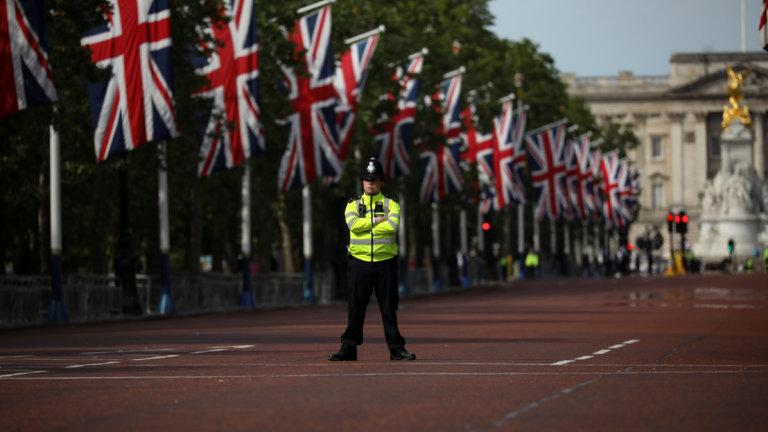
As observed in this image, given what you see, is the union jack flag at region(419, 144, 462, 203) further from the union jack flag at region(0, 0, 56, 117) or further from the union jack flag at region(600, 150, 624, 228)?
the union jack flag at region(600, 150, 624, 228)

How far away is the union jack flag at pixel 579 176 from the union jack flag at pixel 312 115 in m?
43.4

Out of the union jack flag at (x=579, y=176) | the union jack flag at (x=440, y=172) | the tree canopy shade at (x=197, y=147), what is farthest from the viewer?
the union jack flag at (x=579, y=176)

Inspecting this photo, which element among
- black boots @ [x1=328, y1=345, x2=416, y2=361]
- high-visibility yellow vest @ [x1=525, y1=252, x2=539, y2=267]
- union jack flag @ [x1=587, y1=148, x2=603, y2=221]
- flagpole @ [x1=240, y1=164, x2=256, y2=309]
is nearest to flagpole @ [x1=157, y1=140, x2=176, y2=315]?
flagpole @ [x1=240, y1=164, x2=256, y2=309]

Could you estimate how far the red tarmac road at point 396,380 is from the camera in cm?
1355

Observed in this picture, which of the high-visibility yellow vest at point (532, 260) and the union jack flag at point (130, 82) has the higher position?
the union jack flag at point (130, 82)

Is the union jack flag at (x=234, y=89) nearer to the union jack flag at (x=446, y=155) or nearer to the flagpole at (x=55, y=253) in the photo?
the flagpole at (x=55, y=253)

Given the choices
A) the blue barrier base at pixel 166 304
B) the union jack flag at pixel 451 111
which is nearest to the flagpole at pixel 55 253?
the blue barrier base at pixel 166 304

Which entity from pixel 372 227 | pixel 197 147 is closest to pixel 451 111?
pixel 197 147

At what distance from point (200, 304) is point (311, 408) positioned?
34203 mm

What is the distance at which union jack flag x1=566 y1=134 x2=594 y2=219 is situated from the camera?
92.4m

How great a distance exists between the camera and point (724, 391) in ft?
52.7

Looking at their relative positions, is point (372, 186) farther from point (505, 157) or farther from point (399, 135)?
point (505, 157)

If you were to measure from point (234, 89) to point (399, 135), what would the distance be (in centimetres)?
1565

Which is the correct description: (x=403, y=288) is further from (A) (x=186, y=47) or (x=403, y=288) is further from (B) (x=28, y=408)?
(B) (x=28, y=408)
